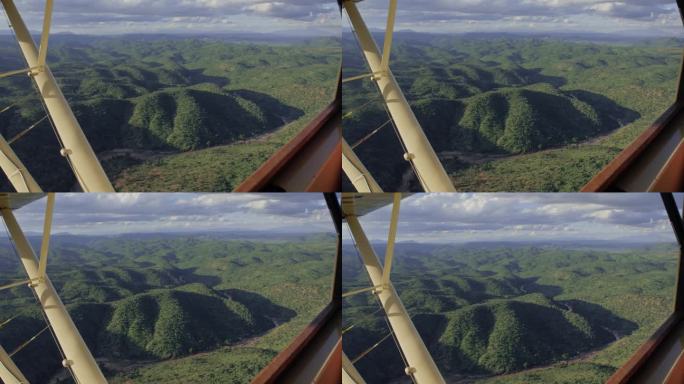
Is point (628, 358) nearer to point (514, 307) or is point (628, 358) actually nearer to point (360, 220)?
point (514, 307)

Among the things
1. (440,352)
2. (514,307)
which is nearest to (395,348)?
(440,352)

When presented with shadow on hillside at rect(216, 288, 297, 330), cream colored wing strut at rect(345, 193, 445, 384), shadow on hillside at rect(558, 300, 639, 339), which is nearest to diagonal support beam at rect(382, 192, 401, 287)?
cream colored wing strut at rect(345, 193, 445, 384)

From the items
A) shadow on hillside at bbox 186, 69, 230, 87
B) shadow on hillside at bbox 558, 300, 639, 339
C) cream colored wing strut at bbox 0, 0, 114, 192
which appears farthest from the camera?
shadow on hillside at bbox 186, 69, 230, 87

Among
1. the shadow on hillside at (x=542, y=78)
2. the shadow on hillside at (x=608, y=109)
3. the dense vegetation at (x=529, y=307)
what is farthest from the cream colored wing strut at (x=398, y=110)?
the shadow on hillside at (x=542, y=78)

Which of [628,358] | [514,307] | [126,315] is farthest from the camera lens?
[126,315]

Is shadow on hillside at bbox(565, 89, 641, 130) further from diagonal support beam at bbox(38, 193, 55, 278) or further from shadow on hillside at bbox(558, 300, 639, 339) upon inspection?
diagonal support beam at bbox(38, 193, 55, 278)

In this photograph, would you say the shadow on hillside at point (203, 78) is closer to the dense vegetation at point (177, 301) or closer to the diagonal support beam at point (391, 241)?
the dense vegetation at point (177, 301)

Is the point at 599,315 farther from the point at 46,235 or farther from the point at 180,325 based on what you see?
the point at 46,235
